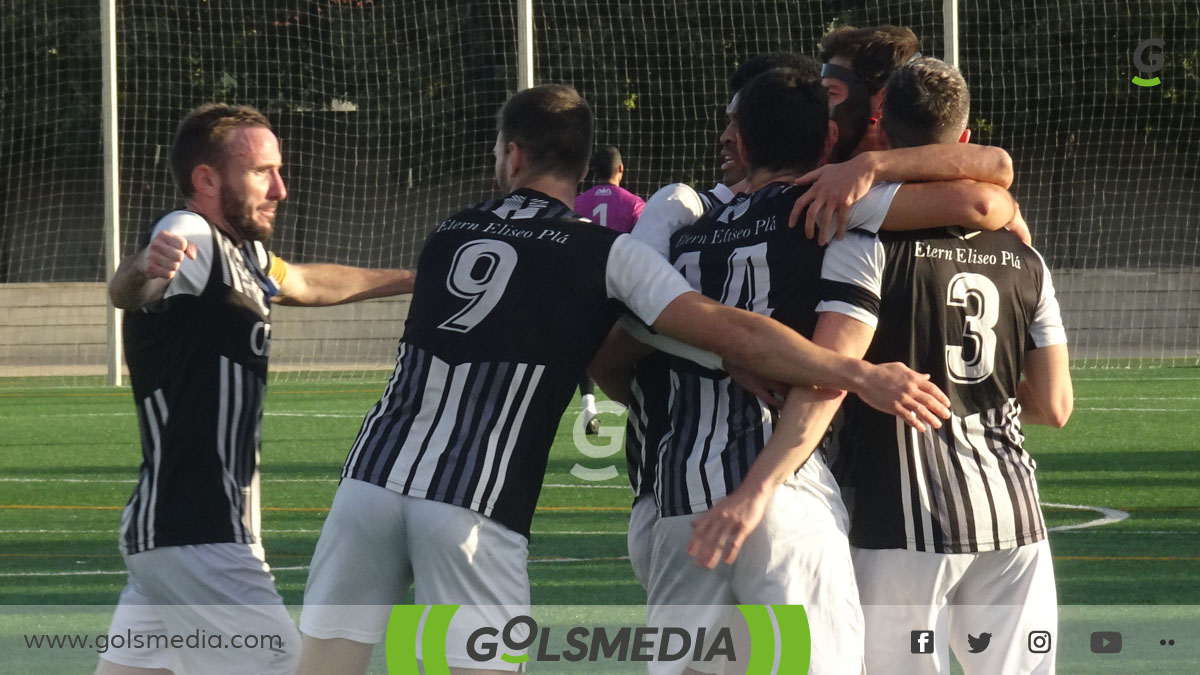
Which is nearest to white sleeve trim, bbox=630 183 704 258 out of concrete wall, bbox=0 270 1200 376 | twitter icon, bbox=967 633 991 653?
twitter icon, bbox=967 633 991 653

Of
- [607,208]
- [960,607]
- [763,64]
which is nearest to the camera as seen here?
[960,607]

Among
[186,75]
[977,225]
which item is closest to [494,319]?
[977,225]

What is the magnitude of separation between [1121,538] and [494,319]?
4.91 metres

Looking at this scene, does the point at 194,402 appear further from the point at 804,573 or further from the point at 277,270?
the point at 804,573

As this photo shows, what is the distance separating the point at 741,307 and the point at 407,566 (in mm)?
985

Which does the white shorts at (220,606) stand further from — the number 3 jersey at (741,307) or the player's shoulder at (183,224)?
the number 3 jersey at (741,307)

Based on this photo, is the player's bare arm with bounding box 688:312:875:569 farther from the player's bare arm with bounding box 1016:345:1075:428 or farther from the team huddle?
the player's bare arm with bounding box 1016:345:1075:428

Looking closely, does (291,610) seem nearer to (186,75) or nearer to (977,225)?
(977,225)

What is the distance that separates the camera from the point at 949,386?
3289 millimetres

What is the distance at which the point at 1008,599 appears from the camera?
3371mm

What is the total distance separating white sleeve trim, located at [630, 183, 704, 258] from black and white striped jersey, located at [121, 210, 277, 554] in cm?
100

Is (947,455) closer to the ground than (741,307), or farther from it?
closer to the ground

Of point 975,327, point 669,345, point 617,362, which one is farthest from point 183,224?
point 975,327

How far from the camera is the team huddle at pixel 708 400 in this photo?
10.5ft
